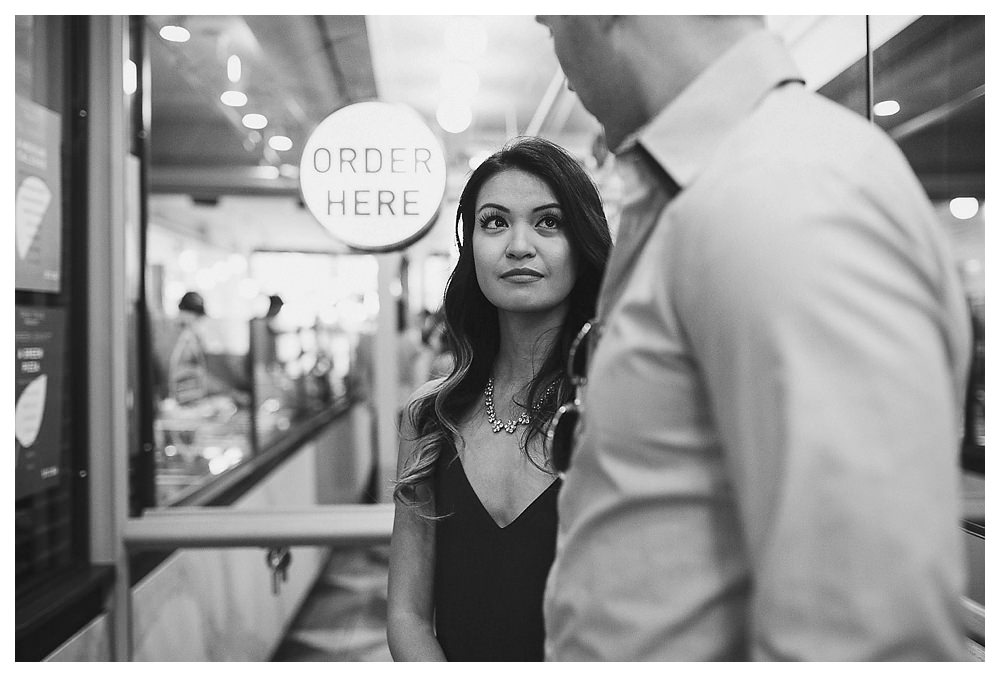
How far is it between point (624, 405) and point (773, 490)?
0.13m

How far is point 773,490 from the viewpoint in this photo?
546 millimetres

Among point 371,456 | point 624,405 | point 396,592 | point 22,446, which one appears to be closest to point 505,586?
point 396,592

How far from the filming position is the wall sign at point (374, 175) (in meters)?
2.20

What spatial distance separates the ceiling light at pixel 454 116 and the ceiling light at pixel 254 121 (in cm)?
183

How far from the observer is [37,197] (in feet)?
7.03

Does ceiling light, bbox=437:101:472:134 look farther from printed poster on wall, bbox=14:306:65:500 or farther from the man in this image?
the man

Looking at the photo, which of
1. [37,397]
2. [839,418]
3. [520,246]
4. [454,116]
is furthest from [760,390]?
[454,116]

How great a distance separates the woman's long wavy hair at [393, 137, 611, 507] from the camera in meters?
1.28

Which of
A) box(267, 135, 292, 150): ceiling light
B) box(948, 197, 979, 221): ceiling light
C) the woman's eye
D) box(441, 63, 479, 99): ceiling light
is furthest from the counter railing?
box(441, 63, 479, 99): ceiling light

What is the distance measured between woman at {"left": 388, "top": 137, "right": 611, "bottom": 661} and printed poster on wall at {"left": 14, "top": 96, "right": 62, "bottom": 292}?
1260 mm

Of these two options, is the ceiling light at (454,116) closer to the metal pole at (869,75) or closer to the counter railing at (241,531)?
the counter railing at (241,531)

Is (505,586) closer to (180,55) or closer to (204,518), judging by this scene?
(204,518)

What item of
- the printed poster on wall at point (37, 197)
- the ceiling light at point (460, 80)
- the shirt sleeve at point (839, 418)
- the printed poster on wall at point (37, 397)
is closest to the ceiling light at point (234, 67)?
the ceiling light at point (460, 80)

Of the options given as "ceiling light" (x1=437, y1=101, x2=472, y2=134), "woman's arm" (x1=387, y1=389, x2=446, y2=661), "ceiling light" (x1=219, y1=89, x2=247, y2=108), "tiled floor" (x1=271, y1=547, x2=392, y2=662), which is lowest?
"tiled floor" (x1=271, y1=547, x2=392, y2=662)
